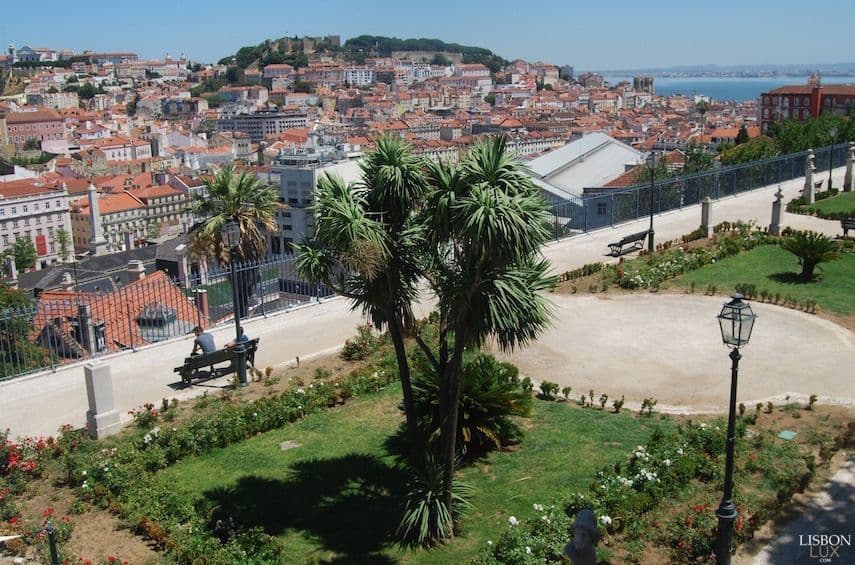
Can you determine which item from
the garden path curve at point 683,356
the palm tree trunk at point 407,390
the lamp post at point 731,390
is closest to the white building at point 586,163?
the garden path curve at point 683,356

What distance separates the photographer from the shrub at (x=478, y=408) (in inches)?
380

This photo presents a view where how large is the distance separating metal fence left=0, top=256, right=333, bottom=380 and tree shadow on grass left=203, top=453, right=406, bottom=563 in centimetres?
367

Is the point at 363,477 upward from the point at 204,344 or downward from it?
downward

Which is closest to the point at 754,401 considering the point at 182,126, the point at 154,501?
the point at 154,501

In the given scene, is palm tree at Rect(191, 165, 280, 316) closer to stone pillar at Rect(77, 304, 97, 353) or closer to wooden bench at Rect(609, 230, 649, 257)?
stone pillar at Rect(77, 304, 97, 353)

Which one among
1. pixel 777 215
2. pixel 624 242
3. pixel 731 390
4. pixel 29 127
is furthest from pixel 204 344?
pixel 29 127

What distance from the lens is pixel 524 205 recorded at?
739 centimetres

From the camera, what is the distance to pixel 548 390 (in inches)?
451

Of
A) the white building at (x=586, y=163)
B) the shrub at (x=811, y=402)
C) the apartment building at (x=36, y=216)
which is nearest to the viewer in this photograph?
the shrub at (x=811, y=402)

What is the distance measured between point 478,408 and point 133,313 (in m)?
7.52

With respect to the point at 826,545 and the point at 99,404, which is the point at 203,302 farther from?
the point at 826,545

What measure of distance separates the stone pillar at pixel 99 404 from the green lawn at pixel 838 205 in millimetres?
18395

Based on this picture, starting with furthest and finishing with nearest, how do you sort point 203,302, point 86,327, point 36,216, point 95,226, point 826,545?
1. point 95,226
2. point 36,216
3. point 203,302
4. point 86,327
5. point 826,545

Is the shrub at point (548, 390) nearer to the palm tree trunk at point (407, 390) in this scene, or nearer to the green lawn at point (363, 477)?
the green lawn at point (363, 477)
